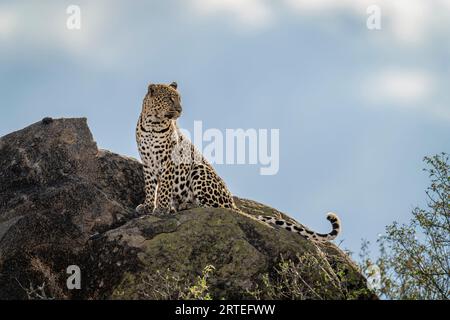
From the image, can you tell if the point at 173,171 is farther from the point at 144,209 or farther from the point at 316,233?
the point at 316,233

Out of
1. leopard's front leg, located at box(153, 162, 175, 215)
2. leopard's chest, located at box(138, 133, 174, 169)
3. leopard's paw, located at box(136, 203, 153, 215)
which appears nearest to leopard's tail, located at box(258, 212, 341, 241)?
→ leopard's front leg, located at box(153, 162, 175, 215)

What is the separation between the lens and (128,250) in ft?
60.0

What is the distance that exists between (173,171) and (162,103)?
5.69 ft

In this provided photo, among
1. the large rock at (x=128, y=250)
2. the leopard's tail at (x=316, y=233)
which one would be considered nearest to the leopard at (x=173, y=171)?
the leopard's tail at (x=316, y=233)

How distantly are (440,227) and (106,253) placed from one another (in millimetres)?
6841

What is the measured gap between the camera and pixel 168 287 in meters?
17.2

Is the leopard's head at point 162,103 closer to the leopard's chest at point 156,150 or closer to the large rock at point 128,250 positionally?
the leopard's chest at point 156,150

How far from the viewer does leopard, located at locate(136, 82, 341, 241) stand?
68.3 feet

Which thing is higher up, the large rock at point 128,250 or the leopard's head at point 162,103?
the leopard's head at point 162,103

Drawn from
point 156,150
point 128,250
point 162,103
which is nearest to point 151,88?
point 162,103

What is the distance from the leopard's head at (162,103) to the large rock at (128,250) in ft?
7.23

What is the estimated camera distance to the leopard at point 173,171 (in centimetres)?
2081

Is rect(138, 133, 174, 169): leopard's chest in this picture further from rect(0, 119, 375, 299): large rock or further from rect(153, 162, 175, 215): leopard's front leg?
rect(0, 119, 375, 299): large rock
